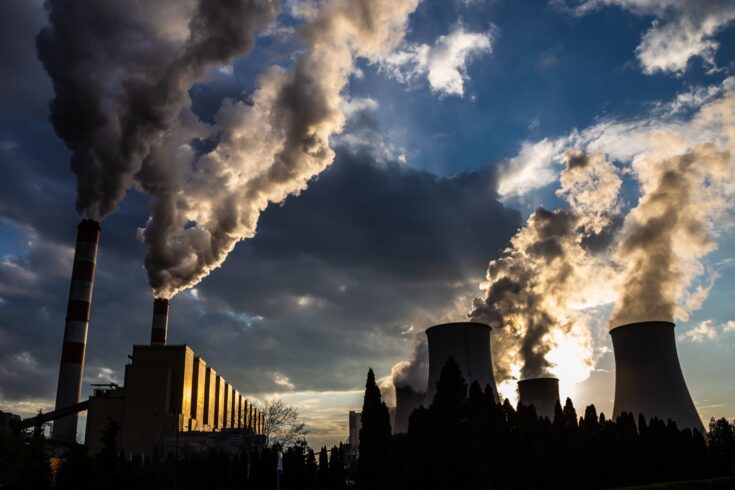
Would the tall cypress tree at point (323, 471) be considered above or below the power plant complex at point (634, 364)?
below

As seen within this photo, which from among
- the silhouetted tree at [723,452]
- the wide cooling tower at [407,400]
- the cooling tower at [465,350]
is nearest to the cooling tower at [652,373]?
the silhouetted tree at [723,452]

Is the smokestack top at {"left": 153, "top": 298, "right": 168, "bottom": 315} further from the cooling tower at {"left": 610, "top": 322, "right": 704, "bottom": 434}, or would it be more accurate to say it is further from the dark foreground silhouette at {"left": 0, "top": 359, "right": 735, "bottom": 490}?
the cooling tower at {"left": 610, "top": 322, "right": 704, "bottom": 434}

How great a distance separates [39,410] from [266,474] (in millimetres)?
24364

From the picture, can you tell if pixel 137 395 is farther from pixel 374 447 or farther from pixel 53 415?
pixel 374 447

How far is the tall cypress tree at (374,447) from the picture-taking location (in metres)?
26.3

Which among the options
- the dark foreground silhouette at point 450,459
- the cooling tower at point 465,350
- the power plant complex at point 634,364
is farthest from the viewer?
the power plant complex at point 634,364

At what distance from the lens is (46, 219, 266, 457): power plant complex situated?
155ft

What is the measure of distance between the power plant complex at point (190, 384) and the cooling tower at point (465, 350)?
56mm

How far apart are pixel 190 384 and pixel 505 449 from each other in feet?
111

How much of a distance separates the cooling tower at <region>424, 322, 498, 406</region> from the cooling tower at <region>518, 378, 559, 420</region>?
38.3ft

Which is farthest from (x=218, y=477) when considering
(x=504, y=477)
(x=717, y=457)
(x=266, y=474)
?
(x=717, y=457)

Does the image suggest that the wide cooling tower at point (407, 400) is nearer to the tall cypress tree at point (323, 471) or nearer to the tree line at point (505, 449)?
the tree line at point (505, 449)

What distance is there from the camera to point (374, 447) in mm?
26969

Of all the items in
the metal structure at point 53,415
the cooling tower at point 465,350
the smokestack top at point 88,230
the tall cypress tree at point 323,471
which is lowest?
the tall cypress tree at point 323,471
